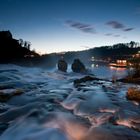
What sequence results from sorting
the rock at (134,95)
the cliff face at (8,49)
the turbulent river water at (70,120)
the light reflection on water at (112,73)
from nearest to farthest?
the turbulent river water at (70,120)
the rock at (134,95)
the light reflection on water at (112,73)
the cliff face at (8,49)

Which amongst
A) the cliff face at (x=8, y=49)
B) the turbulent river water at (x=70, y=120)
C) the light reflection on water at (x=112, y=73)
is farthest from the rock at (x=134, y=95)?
the cliff face at (x=8, y=49)

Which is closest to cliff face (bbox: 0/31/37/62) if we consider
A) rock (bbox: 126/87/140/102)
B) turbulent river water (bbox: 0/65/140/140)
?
turbulent river water (bbox: 0/65/140/140)

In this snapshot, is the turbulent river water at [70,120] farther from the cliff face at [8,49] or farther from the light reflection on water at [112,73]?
the cliff face at [8,49]

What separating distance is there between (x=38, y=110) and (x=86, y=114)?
4.26 m

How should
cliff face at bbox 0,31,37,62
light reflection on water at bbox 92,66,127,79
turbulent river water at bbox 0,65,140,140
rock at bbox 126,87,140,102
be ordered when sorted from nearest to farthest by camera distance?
turbulent river water at bbox 0,65,140,140 < rock at bbox 126,87,140,102 < light reflection on water at bbox 92,66,127,79 < cliff face at bbox 0,31,37,62

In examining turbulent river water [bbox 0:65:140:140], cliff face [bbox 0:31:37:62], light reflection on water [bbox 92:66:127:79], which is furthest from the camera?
cliff face [bbox 0:31:37:62]

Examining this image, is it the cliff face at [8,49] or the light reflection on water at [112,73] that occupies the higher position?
the cliff face at [8,49]

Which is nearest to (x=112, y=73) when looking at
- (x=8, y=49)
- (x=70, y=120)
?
(x=8, y=49)

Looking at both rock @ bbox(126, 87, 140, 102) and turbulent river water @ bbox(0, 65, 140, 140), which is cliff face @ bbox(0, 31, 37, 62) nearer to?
turbulent river water @ bbox(0, 65, 140, 140)

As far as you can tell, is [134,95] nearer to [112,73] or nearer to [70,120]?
[70,120]

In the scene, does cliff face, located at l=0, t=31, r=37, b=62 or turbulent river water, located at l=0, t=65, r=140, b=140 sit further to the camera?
cliff face, located at l=0, t=31, r=37, b=62

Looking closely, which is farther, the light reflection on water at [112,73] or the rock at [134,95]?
the light reflection on water at [112,73]

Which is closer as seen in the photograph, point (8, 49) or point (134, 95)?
point (134, 95)

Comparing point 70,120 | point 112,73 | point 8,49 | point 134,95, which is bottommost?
point 112,73
